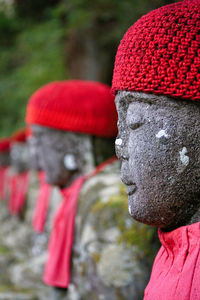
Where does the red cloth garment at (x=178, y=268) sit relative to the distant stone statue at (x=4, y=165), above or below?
above

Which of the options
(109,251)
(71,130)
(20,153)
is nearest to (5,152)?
(20,153)

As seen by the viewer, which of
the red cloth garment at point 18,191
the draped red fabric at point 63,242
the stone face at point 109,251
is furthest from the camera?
the red cloth garment at point 18,191

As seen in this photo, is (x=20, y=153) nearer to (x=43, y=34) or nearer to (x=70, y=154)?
(x=43, y=34)

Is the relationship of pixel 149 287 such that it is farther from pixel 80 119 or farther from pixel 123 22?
pixel 123 22

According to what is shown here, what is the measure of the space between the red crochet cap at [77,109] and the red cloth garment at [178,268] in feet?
4.56

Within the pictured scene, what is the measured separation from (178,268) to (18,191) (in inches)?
160

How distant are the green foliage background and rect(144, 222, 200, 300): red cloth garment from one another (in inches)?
63.5

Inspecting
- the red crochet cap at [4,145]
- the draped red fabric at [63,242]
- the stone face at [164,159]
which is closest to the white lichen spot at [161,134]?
the stone face at [164,159]

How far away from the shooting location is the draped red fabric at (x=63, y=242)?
253 centimetres

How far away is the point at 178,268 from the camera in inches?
51.1

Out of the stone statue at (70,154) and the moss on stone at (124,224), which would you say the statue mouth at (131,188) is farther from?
the stone statue at (70,154)

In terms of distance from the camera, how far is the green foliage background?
3.43 meters

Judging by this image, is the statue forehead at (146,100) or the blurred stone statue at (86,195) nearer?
the statue forehead at (146,100)

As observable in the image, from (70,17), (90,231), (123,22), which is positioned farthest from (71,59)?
(90,231)
